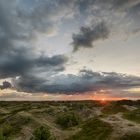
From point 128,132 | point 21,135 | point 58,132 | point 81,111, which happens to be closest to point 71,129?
point 58,132

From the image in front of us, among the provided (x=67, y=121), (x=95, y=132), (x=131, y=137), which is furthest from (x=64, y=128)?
(x=131, y=137)

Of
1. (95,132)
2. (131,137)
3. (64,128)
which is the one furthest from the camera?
(64,128)

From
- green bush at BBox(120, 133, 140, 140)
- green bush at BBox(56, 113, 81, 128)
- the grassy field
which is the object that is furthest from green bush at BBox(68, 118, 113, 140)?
green bush at BBox(56, 113, 81, 128)

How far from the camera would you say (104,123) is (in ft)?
329

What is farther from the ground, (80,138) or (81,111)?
(81,111)

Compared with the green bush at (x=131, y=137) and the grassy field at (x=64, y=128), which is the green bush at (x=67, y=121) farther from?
the green bush at (x=131, y=137)

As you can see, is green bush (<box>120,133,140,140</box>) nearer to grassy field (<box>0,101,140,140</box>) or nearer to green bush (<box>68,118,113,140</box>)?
grassy field (<box>0,101,140,140</box>)

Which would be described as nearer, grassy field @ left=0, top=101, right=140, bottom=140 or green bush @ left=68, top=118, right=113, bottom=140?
grassy field @ left=0, top=101, right=140, bottom=140

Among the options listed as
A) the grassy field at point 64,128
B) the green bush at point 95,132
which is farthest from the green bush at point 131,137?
the green bush at point 95,132

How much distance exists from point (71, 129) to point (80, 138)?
52.9ft

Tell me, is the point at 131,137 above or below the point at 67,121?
below

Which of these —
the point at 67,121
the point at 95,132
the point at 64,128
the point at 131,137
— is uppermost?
the point at 67,121

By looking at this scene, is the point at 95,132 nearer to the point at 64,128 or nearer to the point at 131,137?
the point at 131,137

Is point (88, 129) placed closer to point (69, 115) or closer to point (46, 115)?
point (69, 115)
